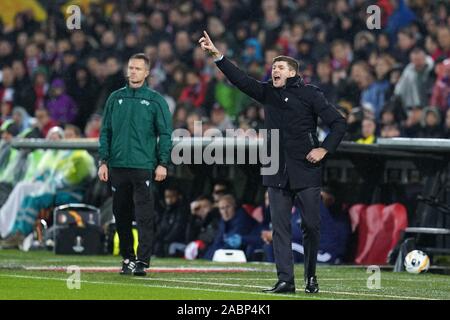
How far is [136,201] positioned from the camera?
46.5 ft

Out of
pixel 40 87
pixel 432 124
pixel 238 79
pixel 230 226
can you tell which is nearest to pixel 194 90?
pixel 40 87

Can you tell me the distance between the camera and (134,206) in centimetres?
1434

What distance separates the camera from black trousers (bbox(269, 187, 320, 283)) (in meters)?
12.4

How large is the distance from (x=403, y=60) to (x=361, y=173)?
13.0ft

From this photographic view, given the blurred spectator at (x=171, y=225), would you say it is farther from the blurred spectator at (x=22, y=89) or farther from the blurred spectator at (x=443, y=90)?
the blurred spectator at (x=22, y=89)

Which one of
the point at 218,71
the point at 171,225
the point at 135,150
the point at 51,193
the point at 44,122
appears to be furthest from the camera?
the point at 44,122

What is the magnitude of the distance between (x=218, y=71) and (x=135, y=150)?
35.9 ft

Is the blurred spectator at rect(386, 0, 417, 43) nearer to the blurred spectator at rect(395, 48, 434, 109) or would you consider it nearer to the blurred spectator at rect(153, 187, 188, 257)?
the blurred spectator at rect(395, 48, 434, 109)

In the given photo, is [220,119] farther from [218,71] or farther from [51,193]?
[51,193]

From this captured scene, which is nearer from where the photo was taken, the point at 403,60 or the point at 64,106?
the point at 403,60

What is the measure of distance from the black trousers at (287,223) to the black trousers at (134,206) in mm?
2054

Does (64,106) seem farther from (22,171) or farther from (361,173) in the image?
(361,173)

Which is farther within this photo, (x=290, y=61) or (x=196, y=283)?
(x=196, y=283)
